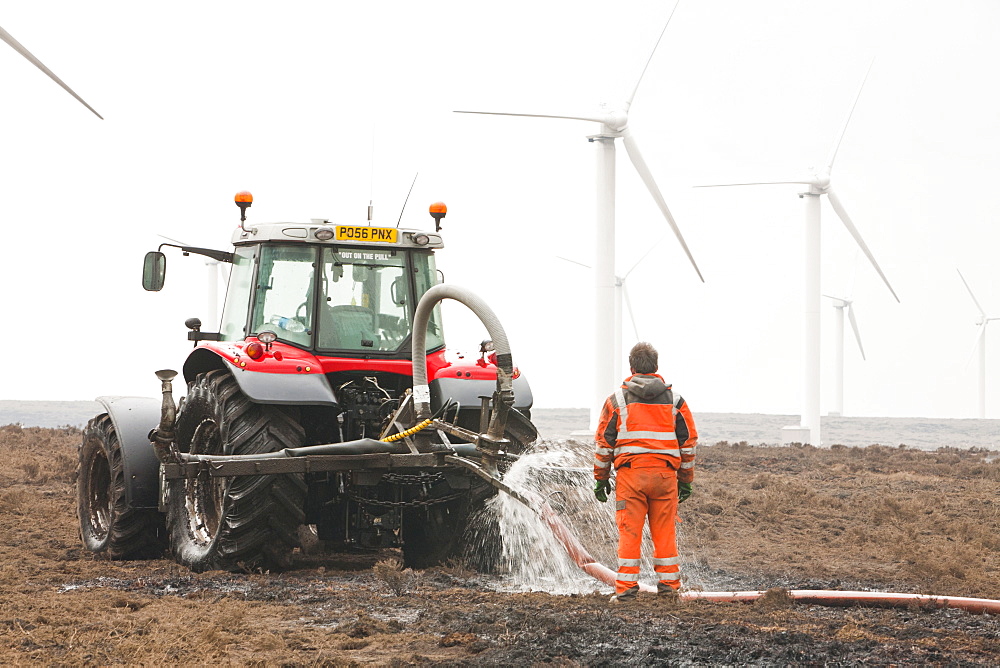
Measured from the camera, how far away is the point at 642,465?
7.62 meters

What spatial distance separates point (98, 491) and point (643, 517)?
516 cm

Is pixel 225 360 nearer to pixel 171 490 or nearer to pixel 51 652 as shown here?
pixel 171 490

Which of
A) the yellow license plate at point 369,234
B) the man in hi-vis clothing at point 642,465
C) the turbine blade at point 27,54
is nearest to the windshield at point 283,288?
the yellow license plate at point 369,234

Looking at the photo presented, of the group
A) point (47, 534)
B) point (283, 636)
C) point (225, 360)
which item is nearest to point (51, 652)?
point (283, 636)

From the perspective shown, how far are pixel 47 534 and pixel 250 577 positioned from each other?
12.5 feet

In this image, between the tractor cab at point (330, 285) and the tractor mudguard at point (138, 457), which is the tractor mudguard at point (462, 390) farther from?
the tractor mudguard at point (138, 457)

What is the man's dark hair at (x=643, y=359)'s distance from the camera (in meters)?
7.83

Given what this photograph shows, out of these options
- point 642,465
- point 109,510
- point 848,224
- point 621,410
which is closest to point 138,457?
point 109,510

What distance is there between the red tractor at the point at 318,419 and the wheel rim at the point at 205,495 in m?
0.01

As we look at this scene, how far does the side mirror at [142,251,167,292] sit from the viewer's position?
372 inches

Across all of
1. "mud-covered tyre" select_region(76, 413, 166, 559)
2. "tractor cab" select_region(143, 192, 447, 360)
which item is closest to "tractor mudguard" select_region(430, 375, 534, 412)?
"tractor cab" select_region(143, 192, 447, 360)

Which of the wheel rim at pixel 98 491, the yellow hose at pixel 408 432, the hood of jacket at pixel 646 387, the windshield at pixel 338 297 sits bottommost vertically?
the wheel rim at pixel 98 491

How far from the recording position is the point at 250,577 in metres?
8.38

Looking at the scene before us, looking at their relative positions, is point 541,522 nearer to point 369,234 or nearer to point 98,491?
point 369,234
